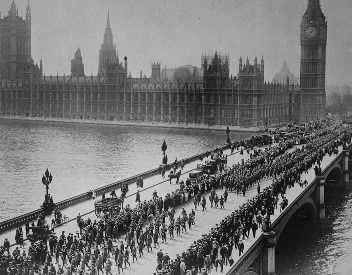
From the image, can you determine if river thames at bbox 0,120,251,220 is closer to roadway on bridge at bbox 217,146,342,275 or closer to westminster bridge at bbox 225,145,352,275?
roadway on bridge at bbox 217,146,342,275

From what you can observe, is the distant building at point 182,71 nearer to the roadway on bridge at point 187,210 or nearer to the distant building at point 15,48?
the distant building at point 15,48

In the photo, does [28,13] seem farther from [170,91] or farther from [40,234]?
[40,234]

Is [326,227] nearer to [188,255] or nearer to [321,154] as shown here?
Answer: [321,154]

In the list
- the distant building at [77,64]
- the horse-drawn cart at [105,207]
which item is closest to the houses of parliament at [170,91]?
the distant building at [77,64]

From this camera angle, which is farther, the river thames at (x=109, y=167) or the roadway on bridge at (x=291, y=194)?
the river thames at (x=109, y=167)

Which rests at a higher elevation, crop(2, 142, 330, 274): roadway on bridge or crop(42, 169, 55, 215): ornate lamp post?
crop(42, 169, 55, 215): ornate lamp post

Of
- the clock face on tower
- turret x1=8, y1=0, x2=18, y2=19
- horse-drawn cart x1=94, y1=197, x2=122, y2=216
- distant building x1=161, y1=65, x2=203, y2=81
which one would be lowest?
horse-drawn cart x1=94, y1=197, x2=122, y2=216

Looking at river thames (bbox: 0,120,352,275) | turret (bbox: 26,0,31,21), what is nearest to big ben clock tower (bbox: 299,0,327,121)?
river thames (bbox: 0,120,352,275)
